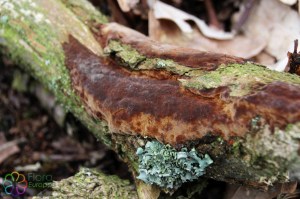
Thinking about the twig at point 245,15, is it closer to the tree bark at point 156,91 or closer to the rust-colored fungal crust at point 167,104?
the tree bark at point 156,91

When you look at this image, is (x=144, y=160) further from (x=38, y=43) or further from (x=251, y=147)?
(x=38, y=43)

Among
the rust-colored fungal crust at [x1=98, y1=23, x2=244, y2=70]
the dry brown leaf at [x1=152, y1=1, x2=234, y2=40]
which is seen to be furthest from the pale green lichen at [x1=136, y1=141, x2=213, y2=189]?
the dry brown leaf at [x1=152, y1=1, x2=234, y2=40]

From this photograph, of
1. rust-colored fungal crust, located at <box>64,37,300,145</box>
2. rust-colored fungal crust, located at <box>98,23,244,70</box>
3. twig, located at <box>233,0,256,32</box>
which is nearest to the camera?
rust-colored fungal crust, located at <box>64,37,300,145</box>

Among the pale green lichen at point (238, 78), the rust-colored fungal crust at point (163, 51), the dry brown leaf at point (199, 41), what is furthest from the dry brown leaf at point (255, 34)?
the pale green lichen at point (238, 78)

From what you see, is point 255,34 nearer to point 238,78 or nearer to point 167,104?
point 238,78

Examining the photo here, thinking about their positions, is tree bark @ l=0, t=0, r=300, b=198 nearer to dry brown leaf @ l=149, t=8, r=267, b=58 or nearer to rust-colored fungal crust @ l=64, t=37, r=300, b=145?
rust-colored fungal crust @ l=64, t=37, r=300, b=145

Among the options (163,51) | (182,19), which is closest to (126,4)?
(182,19)
